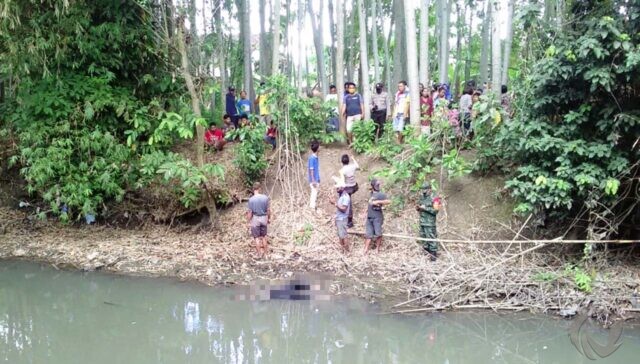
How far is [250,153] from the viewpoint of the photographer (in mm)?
10445

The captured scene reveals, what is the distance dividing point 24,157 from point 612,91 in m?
10.4

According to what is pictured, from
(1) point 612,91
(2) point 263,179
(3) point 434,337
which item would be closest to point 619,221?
(1) point 612,91

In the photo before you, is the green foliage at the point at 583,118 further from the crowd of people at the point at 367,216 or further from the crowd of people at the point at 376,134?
the crowd of people at the point at 376,134

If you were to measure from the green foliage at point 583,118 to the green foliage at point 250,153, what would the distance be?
4997 millimetres

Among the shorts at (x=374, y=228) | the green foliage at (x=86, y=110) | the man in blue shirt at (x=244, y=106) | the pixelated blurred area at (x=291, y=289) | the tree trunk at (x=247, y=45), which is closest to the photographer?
the pixelated blurred area at (x=291, y=289)

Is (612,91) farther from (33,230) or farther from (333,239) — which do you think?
(33,230)

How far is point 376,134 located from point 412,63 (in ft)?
6.41

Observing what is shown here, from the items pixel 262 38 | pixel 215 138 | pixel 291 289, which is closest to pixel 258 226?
pixel 291 289

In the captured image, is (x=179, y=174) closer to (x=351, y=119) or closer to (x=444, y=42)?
(x=351, y=119)

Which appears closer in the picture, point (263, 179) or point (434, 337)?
point (434, 337)

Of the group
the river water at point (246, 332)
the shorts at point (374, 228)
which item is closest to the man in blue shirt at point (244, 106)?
the shorts at point (374, 228)

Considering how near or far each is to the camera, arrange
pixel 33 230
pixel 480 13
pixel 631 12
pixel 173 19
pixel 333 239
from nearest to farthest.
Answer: pixel 631 12 → pixel 333 239 → pixel 173 19 → pixel 33 230 → pixel 480 13

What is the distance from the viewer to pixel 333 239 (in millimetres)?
9156

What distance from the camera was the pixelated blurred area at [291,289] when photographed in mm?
7536
